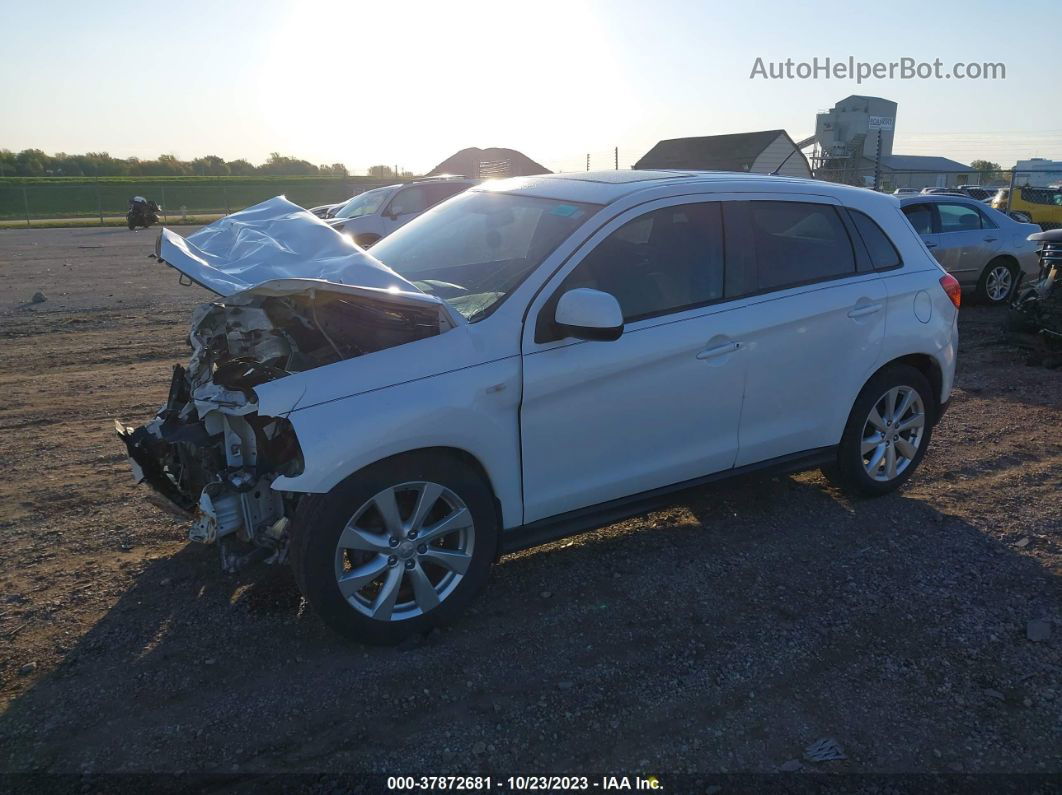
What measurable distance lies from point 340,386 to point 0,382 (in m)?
5.99

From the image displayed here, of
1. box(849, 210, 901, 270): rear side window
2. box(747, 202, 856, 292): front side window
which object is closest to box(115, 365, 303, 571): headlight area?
box(747, 202, 856, 292): front side window


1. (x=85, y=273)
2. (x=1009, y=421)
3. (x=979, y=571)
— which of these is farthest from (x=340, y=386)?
(x=85, y=273)

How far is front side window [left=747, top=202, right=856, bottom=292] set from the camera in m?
4.34

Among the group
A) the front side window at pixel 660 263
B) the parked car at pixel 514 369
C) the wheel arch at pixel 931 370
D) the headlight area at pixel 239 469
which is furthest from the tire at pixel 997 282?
the headlight area at pixel 239 469

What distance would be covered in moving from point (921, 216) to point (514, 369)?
955cm

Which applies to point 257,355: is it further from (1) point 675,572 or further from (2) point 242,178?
(2) point 242,178

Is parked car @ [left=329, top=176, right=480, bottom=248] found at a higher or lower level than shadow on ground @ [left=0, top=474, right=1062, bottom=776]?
higher

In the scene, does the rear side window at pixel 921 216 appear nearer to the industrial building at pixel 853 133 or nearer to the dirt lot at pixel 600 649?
the dirt lot at pixel 600 649

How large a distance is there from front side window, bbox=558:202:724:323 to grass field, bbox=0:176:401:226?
42405mm

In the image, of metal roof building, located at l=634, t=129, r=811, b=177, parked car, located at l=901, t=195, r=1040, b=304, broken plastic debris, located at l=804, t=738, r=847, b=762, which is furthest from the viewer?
metal roof building, located at l=634, t=129, r=811, b=177

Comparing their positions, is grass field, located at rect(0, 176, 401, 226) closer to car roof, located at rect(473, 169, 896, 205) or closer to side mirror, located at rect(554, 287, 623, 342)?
car roof, located at rect(473, 169, 896, 205)

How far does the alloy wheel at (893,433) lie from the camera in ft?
15.9

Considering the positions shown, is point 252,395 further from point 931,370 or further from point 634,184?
point 931,370

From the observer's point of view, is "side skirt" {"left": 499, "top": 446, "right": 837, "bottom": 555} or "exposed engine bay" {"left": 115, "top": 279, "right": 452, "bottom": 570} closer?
"exposed engine bay" {"left": 115, "top": 279, "right": 452, "bottom": 570}
